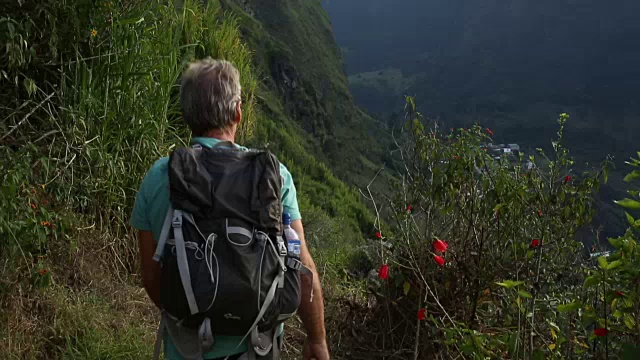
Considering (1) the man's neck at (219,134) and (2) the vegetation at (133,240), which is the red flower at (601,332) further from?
(1) the man's neck at (219,134)

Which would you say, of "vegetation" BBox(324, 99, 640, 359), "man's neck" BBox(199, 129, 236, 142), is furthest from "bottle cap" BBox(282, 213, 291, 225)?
"vegetation" BBox(324, 99, 640, 359)

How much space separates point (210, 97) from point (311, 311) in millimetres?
→ 718

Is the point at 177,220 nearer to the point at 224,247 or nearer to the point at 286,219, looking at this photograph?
the point at 224,247

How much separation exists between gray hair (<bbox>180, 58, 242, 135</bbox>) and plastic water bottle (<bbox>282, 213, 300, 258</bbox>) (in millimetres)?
333

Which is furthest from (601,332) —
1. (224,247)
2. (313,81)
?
(313,81)

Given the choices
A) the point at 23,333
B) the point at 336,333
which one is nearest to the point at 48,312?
the point at 23,333

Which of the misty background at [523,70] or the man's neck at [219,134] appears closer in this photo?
the man's neck at [219,134]

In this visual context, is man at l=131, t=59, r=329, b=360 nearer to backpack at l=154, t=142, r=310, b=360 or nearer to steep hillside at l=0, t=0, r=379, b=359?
backpack at l=154, t=142, r=310, b=360

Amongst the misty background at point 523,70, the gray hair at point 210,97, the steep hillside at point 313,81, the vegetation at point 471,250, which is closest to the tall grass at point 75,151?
the vegetation at point 471,250

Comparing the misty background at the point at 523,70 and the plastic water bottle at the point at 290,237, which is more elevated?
the plastic water bottle at the point at 290,237

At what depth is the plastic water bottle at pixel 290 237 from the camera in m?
1.81

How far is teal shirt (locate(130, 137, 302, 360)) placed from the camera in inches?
71.1

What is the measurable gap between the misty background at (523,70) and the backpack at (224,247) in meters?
117

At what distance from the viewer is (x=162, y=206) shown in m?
1.80
